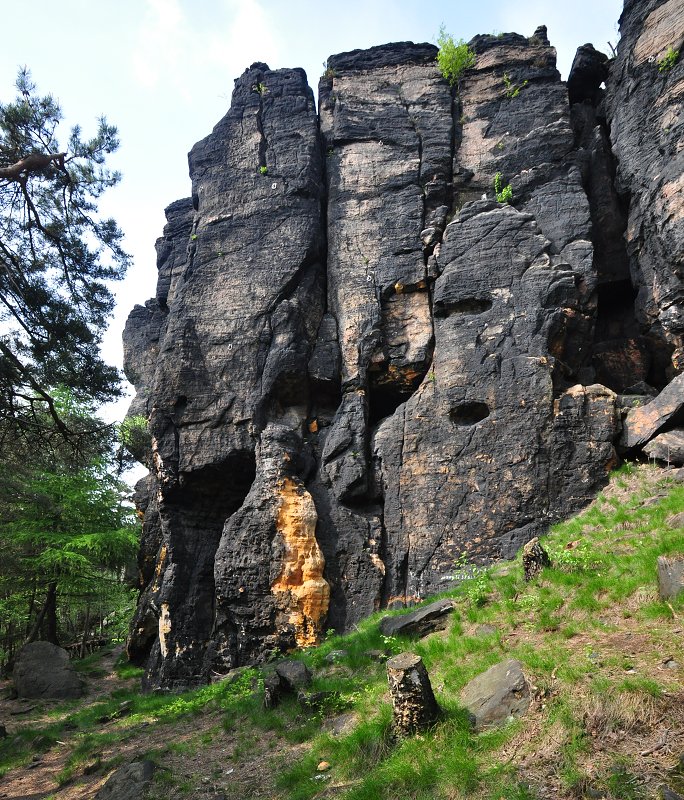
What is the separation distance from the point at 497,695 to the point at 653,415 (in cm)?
871

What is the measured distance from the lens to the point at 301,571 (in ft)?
43.5

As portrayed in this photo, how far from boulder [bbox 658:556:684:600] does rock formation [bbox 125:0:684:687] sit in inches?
201

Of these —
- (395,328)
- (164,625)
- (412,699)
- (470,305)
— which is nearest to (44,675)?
(164,625)

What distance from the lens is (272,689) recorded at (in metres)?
9.26

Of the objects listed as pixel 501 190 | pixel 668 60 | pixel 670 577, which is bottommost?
pixel 670 577

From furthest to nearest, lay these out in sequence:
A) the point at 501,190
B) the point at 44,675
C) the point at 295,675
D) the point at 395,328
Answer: the point at 501,190 < the point at 395,328 < the point at 44,675 < the point at 295,675

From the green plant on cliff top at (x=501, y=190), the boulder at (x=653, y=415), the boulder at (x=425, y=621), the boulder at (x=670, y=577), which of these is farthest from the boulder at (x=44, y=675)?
the green plant on cliff top at (x=501, y=190)

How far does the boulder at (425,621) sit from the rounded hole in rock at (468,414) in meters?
5.45

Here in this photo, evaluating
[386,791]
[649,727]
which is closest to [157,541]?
[386,791]

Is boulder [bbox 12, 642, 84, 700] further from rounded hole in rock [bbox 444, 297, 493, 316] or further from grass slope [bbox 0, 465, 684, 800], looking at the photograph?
rounded hole in rock [bbox 444, 297, 493, 316]

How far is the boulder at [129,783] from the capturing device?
7133mm

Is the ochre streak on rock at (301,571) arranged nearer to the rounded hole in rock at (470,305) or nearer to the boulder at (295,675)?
the boulder at (295,675)

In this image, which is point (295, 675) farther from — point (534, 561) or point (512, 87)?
point (512, 87)

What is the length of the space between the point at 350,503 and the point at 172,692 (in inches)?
239
